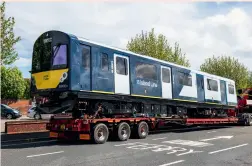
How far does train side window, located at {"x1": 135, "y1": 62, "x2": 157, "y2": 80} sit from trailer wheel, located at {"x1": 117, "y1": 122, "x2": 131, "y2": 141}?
8.66ft

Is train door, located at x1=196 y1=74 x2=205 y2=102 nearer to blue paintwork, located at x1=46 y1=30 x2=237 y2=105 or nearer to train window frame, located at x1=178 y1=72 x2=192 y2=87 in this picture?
train window frame, located at x1=178 y1=72 x2=192 y2=87

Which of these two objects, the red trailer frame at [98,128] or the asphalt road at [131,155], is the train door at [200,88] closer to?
the red trailer frame at [98,128]

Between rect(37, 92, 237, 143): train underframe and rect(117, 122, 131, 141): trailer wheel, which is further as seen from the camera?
rect(117, 122, 131, 141): trailer wheel

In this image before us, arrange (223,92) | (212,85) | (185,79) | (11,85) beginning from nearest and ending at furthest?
(185,79) → (212,85) → (223,92) → (11,85)

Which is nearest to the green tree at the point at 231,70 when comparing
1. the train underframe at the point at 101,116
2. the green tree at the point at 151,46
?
the green tree at the point at 151,46

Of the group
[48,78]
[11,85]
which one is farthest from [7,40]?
[11,85]

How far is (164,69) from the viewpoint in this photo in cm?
1656

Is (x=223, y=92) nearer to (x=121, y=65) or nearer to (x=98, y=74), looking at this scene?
(x=121, y=65)

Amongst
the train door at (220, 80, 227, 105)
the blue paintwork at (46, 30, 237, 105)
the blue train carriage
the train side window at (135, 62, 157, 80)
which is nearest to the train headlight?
the blue train carriage

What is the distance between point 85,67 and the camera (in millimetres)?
11961

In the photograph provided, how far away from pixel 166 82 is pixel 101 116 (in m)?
5.28

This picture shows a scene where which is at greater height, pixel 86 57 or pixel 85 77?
pixel 86 57

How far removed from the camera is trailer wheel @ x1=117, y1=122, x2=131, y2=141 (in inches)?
511

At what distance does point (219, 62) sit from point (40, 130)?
44880 mm
